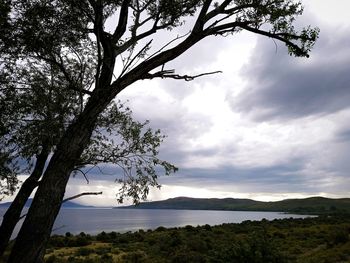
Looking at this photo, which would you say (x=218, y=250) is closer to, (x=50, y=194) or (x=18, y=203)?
(x=18, y=203)

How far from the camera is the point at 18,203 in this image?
486 inches

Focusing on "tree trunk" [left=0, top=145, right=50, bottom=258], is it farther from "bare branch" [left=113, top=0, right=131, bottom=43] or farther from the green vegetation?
the green vegetation

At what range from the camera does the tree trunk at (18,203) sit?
11812 millimetres

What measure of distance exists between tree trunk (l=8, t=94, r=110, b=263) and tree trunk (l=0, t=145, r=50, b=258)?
5.79m

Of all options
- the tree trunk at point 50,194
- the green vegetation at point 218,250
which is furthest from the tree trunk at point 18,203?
the green vegetation at point 218,250

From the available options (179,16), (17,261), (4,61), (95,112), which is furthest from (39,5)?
(17,261)

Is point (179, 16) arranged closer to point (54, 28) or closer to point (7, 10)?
point (54, 28)

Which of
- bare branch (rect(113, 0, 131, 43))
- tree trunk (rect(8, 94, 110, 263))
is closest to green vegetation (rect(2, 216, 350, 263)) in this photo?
tree trunk (rect(8, 94, 110, 263))

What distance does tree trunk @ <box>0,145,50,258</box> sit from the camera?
1181 centimetres

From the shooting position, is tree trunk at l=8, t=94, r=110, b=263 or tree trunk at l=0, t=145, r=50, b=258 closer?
tree trunk at l=8, t=94, r=110, b=263

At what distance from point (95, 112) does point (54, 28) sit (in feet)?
14.9

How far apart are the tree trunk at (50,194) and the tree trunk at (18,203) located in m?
5.79

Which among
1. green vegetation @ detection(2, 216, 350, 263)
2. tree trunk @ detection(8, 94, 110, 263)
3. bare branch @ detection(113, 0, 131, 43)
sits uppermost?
bare branch @ detection(113, 0, 131, 43)

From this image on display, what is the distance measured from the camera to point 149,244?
3619 centimetres
